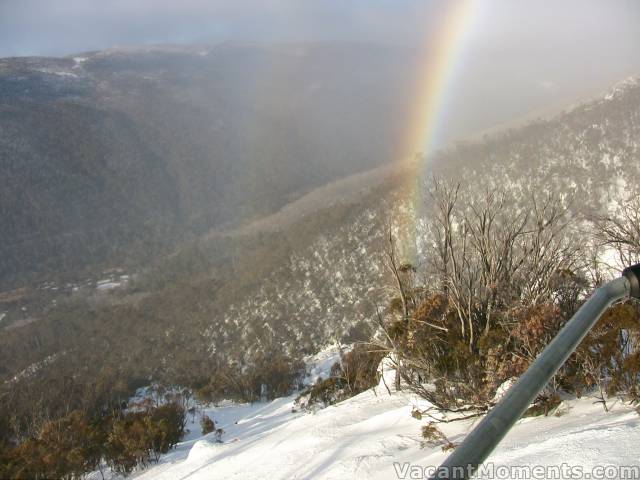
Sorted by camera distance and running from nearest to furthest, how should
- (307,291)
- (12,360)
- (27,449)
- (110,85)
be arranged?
1. (27,449)
2. (307,291)
3. (12,360)
4. (110,85)

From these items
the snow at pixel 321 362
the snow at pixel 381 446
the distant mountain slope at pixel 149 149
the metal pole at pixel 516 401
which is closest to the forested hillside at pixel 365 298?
the snow at pixel 381 446

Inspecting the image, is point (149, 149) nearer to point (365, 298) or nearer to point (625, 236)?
point (365, 298)

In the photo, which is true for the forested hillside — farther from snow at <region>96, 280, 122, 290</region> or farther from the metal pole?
snow at <region>96, 280, 122, 290</region>

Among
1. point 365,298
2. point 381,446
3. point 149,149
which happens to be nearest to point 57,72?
point 149,149

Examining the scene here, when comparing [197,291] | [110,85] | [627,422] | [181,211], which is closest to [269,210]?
[181,211]

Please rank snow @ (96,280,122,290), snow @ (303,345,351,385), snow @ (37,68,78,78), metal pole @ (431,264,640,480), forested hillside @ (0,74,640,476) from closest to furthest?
1. metal pole @ (431,264,640,480)
2. forested hillside @ (0,74,640,476)
3. snow @ (303,345,351,385)
4. snow @ (96,280,122,290)
5. snow @ (37,68,78,78)

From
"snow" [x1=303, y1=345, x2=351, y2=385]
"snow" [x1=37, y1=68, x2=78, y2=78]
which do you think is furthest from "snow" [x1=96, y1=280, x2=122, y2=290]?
"snow" [x1=37, y1=68, x2=78, y2=78]

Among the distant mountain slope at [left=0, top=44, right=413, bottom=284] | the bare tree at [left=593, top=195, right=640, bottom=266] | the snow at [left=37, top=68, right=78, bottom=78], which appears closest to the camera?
the bare tree at [left=593, top=195, right=640, bottom=266]

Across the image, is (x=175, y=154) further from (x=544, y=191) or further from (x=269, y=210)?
(x=544, y=191)
